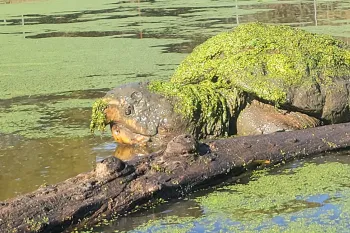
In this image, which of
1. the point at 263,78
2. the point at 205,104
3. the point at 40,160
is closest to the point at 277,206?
the point at 205,104

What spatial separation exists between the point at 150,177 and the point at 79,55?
6.36m

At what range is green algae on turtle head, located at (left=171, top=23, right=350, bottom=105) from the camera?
5129 mm

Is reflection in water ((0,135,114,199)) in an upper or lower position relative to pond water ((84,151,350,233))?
upper

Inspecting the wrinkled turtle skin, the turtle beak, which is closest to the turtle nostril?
the wrinkled turtle skin

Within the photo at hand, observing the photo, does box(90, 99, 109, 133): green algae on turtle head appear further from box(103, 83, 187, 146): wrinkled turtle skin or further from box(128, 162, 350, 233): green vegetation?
box(128, 162, 350, 233): green vegetation

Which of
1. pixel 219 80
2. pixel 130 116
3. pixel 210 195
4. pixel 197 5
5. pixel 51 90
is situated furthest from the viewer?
pixel 197 5

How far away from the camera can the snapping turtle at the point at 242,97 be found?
5.02 metres

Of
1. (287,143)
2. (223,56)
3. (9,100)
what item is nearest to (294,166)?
(287,143)

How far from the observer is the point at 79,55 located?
9.73 metres

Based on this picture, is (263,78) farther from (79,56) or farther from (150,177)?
(79,56)

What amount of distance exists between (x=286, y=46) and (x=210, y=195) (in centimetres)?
212

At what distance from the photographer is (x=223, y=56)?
5.53 m

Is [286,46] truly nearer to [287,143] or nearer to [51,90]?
[287,143]

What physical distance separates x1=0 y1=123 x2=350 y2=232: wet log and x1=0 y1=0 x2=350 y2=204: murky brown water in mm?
842
